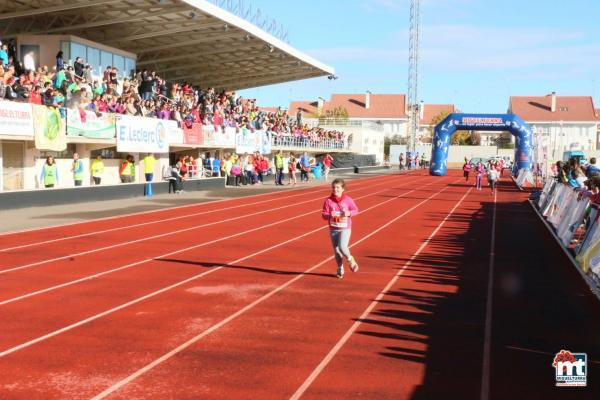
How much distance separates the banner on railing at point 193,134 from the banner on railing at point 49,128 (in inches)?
391

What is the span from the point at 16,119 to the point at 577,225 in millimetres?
15762

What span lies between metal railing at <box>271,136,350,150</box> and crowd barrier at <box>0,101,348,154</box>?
7051 mm

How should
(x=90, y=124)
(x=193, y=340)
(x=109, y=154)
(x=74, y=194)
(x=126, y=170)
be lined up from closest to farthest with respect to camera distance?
(x=193, y=340), (x=74, y=194), (x=90, y=124), (x=126, y=170), (x=109, y=154)

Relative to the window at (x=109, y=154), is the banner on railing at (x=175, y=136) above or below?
above

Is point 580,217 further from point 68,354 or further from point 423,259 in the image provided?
point 68,354

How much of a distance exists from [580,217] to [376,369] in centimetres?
899

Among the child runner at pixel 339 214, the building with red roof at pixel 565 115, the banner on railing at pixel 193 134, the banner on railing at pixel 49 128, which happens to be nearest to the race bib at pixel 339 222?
the child runner at pixel 339 214

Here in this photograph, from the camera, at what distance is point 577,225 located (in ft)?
45.6

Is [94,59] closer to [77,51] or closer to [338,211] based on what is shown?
[77,51]

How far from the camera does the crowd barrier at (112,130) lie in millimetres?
21422

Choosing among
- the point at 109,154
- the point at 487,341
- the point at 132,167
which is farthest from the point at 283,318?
the point at 109,154

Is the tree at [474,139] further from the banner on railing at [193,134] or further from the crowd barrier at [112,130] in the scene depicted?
the banner on railing at [193,134]

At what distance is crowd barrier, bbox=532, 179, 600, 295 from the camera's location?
32.4 ft

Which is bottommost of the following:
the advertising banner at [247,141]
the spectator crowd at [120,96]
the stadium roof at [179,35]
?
the advertising banner at [247,141]
